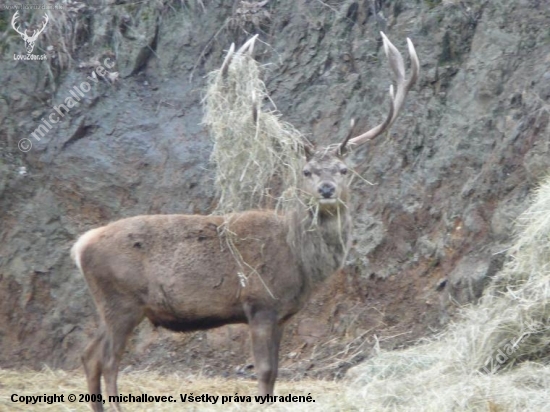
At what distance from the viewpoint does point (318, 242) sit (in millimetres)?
9156

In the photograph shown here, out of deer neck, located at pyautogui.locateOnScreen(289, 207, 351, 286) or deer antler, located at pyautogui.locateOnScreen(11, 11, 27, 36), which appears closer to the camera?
deer neck, located at pyautogui.locateOnScreen(289, 207, 351, 286)

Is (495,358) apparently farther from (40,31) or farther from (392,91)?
(40,31)

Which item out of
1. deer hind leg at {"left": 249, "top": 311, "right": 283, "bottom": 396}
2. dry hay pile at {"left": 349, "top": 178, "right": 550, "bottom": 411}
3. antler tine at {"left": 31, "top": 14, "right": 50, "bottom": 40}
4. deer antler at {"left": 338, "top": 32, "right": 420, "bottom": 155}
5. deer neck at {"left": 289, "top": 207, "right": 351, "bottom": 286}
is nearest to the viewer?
dry hay pile at {"left": 349, "top": 178, "right": 550, "bottom": 411}

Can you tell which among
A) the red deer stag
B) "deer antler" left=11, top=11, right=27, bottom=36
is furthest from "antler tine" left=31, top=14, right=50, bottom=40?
the red deer stag

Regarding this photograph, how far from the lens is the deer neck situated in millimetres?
9156

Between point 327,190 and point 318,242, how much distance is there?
0.49m

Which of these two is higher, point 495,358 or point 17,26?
point 495,358

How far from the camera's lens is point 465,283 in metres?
10.3

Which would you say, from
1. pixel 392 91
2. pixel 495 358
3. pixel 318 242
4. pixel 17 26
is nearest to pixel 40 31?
pixel 17 26

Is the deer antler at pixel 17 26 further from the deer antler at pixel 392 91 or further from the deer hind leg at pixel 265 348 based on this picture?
the deer hind leg at pixel 265 348

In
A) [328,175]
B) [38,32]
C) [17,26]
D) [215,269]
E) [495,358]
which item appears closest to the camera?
[495,358]

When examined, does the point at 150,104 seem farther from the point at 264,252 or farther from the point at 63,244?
the point at 264,252

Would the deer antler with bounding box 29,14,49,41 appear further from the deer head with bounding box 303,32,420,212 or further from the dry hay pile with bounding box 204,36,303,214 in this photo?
the deer head with bounding box 303,32,420,212

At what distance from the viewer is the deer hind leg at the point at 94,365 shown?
8875 mm
